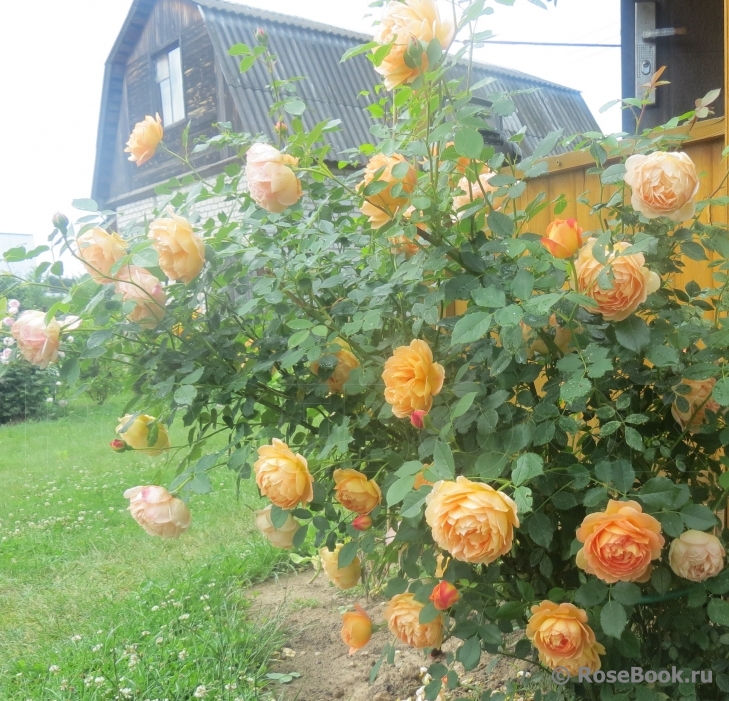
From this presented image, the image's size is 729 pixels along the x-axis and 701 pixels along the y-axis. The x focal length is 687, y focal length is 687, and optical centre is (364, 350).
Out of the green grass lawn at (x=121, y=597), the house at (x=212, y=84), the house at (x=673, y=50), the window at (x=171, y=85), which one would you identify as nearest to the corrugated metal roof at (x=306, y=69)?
the house at (x=212, y=84)

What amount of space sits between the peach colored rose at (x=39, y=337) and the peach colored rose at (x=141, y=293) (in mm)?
101

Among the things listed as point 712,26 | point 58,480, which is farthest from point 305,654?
Answer: point 58,480

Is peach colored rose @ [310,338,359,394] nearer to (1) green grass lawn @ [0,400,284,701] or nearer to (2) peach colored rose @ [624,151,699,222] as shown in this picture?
(1) green grass lawn @ [0,400,284,701]

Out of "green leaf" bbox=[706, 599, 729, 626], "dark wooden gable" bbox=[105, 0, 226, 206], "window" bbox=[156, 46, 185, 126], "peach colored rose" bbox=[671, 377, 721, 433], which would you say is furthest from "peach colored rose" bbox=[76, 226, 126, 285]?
"window" bbox=[156, 46, 185, 126]

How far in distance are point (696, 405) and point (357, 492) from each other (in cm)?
48

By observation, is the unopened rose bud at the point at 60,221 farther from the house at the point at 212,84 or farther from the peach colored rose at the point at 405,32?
the house at the point at 212,84

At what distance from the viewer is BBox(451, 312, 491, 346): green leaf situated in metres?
0.74

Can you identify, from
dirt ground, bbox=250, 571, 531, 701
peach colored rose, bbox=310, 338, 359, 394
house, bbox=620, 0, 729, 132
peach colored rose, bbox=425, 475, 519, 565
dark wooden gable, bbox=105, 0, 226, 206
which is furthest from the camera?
dark wooden gable, bbox=105, 0, 226, 206

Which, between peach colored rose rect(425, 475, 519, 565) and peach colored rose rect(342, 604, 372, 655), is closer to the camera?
peach colored rose rect(425, 475, 519, 565)

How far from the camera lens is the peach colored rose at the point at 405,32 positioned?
795 mm

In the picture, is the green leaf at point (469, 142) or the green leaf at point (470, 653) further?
the green leaf at point (470, 653)

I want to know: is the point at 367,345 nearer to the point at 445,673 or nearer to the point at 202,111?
the point at 445,673

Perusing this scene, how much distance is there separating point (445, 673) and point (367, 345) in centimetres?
49

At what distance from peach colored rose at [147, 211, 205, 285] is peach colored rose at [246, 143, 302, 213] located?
0.11 metres
